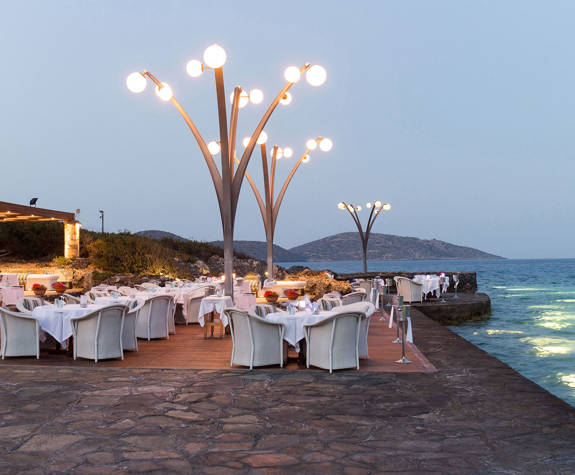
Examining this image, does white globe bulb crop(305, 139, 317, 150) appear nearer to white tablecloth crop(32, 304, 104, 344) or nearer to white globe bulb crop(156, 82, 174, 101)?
white globe bulb crop(156, 82, 174, 101)

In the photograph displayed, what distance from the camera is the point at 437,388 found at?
636 cm

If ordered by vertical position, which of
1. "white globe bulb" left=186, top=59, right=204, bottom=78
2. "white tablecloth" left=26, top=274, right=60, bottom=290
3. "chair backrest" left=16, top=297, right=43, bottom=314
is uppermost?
"white globe bulb" left=186, top=59, right=204, bottom=78

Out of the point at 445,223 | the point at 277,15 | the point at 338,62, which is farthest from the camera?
the point at 445,223

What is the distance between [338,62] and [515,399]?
1426 cm

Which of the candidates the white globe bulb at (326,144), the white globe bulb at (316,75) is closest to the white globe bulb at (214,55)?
the white globe bulb at (316,75)

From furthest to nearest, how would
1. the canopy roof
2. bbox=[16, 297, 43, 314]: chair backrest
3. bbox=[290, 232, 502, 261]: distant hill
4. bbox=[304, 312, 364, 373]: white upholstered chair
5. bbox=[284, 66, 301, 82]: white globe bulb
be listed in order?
bbox=[290, 232, 502, 261]: distant hill, the canopy roof, bbox=[284, 66, 301, 82]: white globe bulb, bbox=[16, 297, 43, 314]: chair backrest, bbox=[304, 312, 364, 373]: white upholstered chair

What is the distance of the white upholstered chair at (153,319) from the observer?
34.2 ft

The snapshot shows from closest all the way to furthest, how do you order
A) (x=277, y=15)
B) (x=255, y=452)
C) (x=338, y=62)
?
(x=255, y=452) < (x=338, y=62) < (x=277, y=15)

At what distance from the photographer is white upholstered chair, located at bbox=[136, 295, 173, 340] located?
10422 mm

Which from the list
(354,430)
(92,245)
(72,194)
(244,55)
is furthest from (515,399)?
(72,194)

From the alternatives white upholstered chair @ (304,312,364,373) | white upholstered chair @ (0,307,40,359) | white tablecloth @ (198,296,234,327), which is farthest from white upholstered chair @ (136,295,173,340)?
white upholstered chair @ (304,312,364,373)

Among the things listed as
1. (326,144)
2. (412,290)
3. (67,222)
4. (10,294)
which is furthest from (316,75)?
(67,222)

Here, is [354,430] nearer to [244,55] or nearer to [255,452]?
[255,452]

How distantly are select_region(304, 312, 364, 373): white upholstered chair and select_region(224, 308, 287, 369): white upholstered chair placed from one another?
18.2 inches
